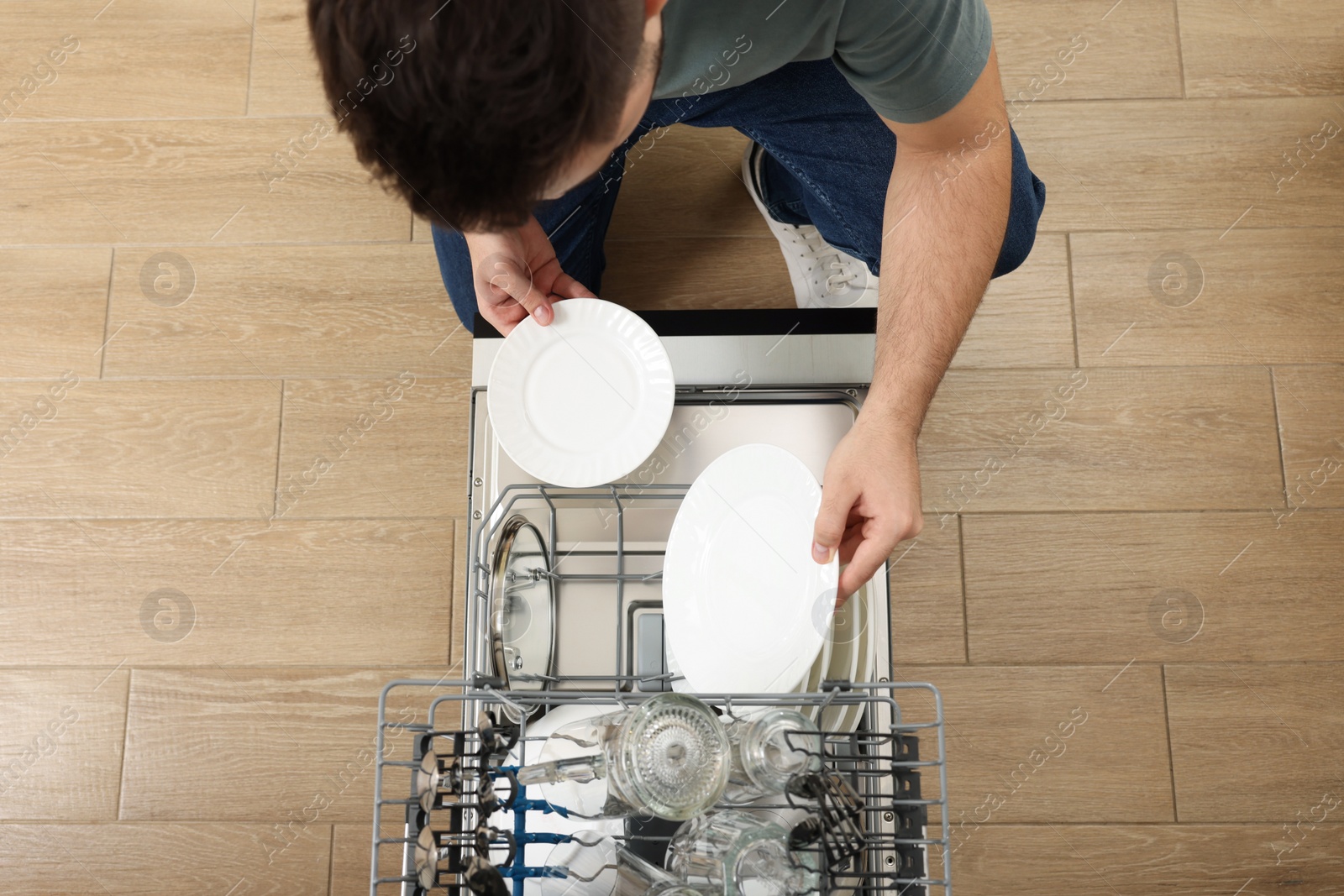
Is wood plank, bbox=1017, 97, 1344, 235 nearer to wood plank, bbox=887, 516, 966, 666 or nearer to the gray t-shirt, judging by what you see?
wood plank, bbox=887, 516, 966, 666

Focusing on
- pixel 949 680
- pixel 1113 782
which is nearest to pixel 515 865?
pixel 949 680

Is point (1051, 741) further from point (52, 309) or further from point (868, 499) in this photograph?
point (52, 309)

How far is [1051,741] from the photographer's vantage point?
1.11 meters

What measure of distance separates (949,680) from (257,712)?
91cm

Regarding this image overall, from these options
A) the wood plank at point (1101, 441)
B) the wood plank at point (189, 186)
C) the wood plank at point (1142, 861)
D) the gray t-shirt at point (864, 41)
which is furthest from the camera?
the wood plank at point (189, 186)

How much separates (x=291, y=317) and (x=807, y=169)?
2.53ft

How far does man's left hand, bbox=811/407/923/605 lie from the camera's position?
608 mm

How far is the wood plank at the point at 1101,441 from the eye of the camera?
1179 millimetres

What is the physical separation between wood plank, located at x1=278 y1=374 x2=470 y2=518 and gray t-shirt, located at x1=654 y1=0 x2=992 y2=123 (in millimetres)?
623

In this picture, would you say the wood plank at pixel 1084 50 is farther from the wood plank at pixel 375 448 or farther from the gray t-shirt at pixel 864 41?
the wood plank at pixel 375 448

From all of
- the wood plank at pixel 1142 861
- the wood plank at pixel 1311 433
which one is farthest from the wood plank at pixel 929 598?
the wood plank at pixel 1311 433

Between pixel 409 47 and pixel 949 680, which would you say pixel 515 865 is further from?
pixel 949 680

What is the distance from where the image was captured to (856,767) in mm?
→ 570

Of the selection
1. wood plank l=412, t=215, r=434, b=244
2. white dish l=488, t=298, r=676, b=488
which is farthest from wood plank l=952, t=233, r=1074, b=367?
wood plank l=412, t=215, r=434, b=244
